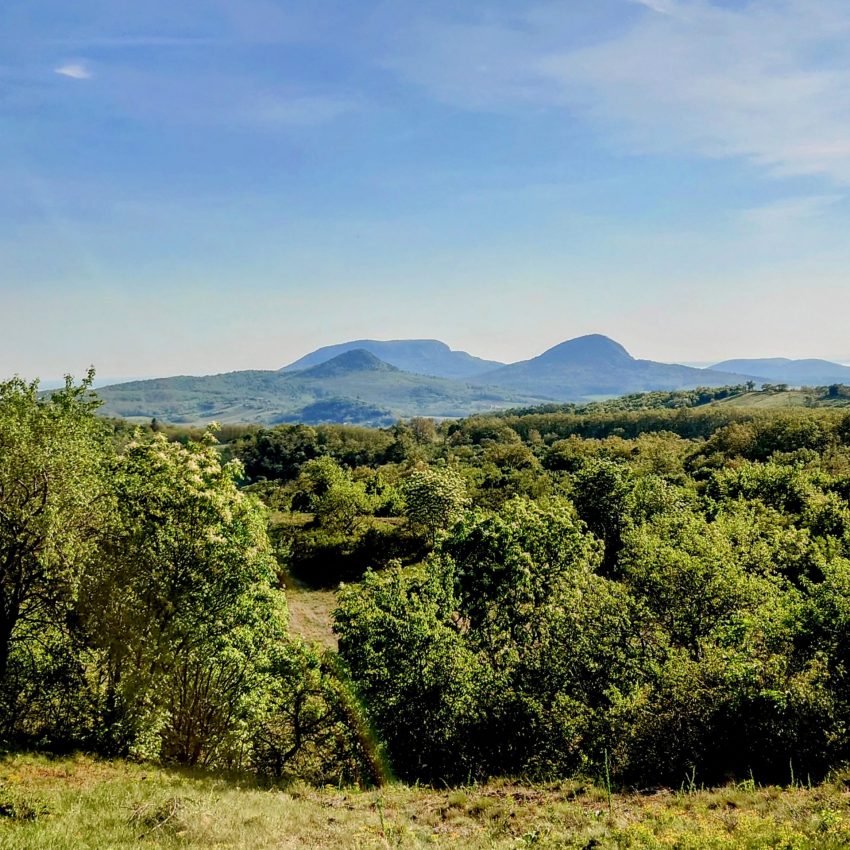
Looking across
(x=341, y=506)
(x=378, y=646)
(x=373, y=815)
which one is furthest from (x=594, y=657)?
(x=341, y=506)

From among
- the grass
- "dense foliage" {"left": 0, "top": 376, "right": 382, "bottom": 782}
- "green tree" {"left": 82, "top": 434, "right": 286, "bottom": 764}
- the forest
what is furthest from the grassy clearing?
the grass

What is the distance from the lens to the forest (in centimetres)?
1598

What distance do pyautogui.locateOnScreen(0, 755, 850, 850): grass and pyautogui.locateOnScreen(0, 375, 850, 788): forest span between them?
5.45 feet

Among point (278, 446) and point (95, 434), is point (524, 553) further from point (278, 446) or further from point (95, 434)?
point (278, 446)

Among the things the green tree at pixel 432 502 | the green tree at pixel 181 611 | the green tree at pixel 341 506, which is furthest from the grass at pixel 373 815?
the green tree at pixel 341 506

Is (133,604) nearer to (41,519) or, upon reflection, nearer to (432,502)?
(41,519)

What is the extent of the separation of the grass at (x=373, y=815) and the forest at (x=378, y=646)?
1661 mm

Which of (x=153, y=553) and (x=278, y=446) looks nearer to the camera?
(x=153, y=553)

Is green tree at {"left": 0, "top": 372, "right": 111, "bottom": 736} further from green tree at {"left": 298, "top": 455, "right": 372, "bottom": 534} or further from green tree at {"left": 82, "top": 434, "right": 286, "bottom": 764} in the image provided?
green tree at {"left": 298, "top": 455, "right": 372, "bottom": 534}

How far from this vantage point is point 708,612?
2050 cm

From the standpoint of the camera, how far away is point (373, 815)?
14.2 meters

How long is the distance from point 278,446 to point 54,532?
131500mm

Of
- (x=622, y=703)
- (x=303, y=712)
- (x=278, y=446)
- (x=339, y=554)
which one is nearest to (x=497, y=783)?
(x=622, y=703)

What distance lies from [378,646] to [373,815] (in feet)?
16.9
